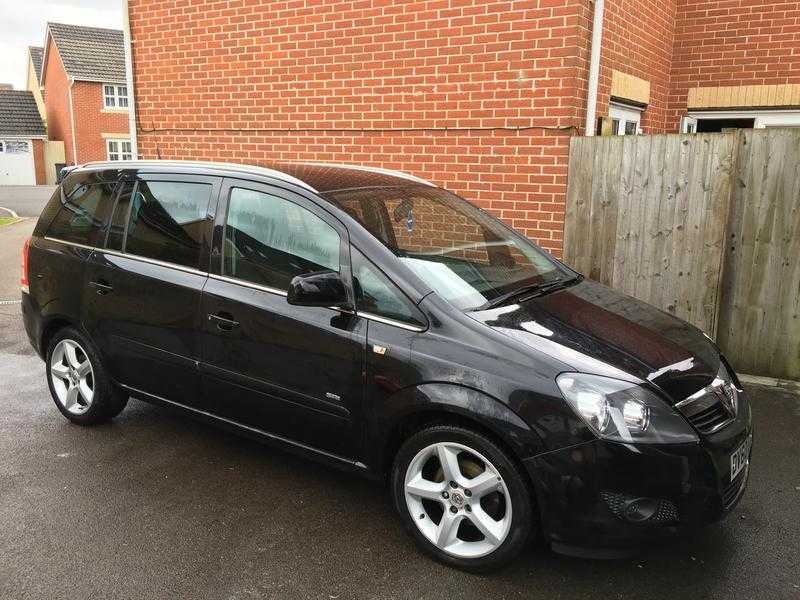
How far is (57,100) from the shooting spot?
4262cm

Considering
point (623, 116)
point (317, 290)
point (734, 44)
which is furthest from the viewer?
point (734, 44)

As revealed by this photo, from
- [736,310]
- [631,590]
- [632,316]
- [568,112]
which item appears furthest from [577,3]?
[631,590]

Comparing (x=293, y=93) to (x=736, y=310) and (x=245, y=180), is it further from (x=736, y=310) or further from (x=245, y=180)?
(x=736, y=310)

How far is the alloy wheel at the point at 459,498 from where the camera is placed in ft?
9.89

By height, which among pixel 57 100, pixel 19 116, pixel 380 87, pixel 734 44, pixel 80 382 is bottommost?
pixel 80 382

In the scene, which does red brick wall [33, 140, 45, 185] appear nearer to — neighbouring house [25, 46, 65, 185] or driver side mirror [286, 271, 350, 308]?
neighbouring house [25, 46, 65, 185]

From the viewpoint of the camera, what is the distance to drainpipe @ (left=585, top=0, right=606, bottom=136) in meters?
6.27

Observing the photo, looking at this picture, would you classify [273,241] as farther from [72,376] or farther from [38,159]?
[38,159]

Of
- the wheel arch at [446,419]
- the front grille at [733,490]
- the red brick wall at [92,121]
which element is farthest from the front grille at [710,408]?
the red brick wall at [92,121]

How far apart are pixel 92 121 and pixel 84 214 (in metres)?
39.1

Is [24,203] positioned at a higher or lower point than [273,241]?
lower

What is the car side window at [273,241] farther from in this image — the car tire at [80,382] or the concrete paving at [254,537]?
the car tire at [80,382]

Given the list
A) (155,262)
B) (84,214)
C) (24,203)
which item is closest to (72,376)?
(84,214)

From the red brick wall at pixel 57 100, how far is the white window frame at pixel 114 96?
2029 mm
